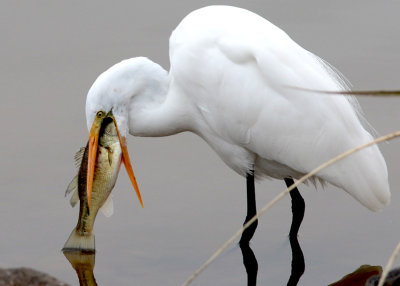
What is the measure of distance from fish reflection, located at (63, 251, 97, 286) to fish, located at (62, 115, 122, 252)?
0.16 m

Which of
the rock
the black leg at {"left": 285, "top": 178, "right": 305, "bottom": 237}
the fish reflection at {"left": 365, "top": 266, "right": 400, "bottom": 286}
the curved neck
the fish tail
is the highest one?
the curved neck

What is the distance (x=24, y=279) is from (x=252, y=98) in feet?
6.23

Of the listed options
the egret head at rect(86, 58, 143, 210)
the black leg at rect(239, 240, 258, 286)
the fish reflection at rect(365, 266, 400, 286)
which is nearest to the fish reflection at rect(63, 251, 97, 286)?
the egret head at rect(86, 58, 143, 210)

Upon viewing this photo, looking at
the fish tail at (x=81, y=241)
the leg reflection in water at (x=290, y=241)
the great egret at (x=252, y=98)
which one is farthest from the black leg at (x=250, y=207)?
the fish tail at (x=81, y=241)

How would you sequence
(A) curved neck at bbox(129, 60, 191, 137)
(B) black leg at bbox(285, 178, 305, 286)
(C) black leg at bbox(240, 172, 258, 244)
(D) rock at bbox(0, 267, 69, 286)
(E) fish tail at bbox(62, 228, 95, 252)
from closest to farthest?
(D) rock at bbox(0, 267, 69, 286) → (E) fish tail at bbox(62, 228, 95, 252) → (A) curved neck at bbox(129, 60, 191, 137) → (C) black leg at bbox(240, 172, 258, 244) → (B) black leg at bbox(285, 178, 305, 286)

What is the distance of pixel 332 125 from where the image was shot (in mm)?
4867

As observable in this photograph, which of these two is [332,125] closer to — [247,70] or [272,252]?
[247,70]

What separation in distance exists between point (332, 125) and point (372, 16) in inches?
125

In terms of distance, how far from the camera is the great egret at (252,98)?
4.82 m

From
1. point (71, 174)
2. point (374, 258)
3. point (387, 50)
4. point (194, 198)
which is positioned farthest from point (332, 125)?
point (387, 50)

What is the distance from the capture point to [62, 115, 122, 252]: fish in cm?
468

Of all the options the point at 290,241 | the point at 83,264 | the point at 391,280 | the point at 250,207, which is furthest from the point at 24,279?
the point at 290,241

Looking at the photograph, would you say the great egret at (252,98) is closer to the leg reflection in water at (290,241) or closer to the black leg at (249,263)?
the leg reflection in water at (290,241)

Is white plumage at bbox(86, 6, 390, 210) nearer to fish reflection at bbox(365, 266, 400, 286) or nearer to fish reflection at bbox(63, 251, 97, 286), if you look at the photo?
fish reflection at bbox(63, 251, 97, 286)
